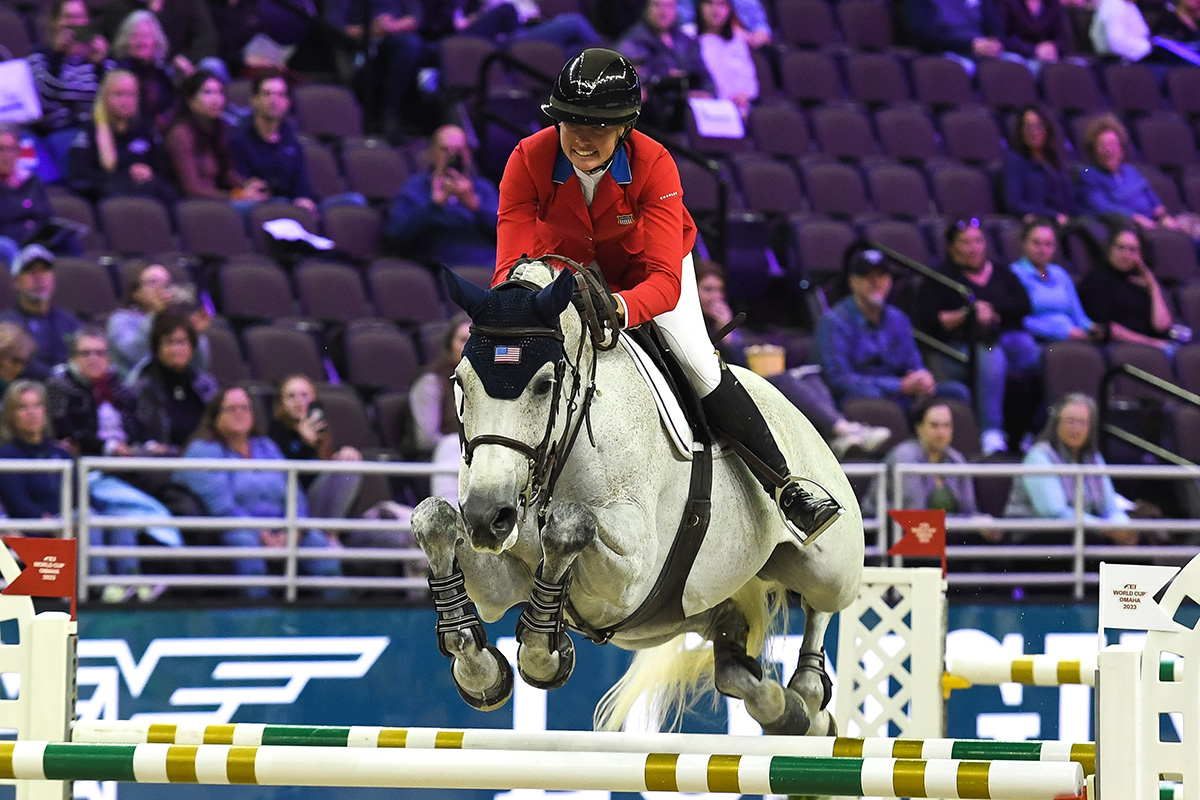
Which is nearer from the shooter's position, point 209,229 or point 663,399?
point 663,399

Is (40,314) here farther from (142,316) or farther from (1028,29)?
(1028,29)

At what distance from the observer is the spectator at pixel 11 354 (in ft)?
21.7

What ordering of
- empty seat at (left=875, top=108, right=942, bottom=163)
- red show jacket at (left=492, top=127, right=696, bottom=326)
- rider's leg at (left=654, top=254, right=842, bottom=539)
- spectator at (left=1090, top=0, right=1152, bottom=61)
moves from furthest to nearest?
spectator at (left=1090, top=0, right=1152, bottom=61) < empty seat at (left=875, top=108, right=942, bottom=163) < rider's leg at (left=654, top=254, right=842, bottom=539) < red show jacket at (left=492, top=127, right=696, bottom=326)

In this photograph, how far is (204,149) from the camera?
826 cm

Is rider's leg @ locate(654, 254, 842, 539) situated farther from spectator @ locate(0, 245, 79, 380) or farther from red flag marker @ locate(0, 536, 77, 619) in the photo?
spectator @ locate(0, 245, 79, 380)

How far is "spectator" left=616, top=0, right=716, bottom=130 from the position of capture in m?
9.44

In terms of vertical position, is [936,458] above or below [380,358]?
below

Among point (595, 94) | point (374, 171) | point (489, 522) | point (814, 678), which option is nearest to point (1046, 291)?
point (374, 171)

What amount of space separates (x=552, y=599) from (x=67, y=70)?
230 inches

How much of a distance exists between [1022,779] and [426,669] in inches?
164

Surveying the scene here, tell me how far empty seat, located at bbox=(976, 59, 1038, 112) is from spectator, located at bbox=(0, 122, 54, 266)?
6419 mm

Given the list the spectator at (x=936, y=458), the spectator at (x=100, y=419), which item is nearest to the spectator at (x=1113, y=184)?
the spectator at (x=936, y=458)

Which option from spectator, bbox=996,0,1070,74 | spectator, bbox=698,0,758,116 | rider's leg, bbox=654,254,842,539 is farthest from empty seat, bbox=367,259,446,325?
spectator, bbox=996,0,1070,74

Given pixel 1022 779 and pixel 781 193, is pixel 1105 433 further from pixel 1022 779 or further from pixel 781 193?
pixel 1022 779
